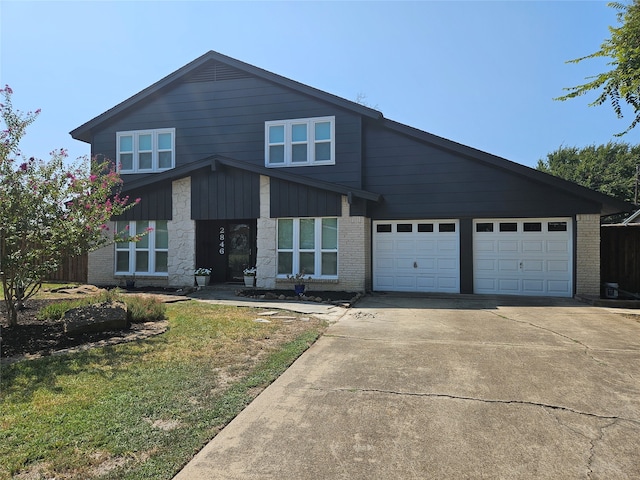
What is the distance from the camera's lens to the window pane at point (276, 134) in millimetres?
13992

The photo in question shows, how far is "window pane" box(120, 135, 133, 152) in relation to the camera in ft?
50.9

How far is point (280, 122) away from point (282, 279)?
560 centimetres

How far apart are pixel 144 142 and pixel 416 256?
11.4 meters

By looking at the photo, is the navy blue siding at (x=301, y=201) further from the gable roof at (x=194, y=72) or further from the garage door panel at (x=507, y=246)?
the garage door panel at (x=507, y=246)

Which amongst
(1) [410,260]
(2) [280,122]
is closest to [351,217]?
(1) [410,260]

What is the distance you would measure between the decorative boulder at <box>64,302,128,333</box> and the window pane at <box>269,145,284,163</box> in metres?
8.18

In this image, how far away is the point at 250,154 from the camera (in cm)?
1420

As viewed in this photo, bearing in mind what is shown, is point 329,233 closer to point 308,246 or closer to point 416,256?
point 308,246

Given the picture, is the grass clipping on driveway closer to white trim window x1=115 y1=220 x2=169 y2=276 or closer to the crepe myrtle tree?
the crepe myrtle tree

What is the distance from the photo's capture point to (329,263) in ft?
42.1

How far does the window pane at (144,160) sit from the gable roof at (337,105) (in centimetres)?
160

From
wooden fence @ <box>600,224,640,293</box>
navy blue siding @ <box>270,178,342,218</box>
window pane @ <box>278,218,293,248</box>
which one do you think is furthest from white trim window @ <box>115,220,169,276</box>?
wooden fence @ <box>600,224,640,293</box>

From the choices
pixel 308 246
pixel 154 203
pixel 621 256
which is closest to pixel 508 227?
pixel 621 256

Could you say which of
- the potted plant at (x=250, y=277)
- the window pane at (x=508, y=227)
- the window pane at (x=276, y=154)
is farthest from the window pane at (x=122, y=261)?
the window pane at (x=508, y=227)
